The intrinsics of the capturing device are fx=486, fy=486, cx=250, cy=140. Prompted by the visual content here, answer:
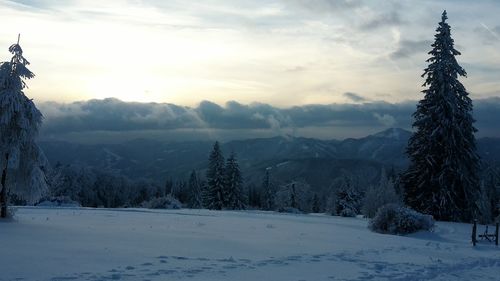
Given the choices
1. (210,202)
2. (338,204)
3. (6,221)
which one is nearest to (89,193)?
(210,202)

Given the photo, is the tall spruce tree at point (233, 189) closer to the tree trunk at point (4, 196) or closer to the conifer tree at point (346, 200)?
the conifer tree at point (346, 200)

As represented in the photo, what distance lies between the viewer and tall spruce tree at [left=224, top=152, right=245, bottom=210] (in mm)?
68625

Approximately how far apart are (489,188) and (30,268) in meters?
116

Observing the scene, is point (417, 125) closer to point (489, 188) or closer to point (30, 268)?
point (30, 268)

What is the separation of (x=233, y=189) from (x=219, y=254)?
54219 mm

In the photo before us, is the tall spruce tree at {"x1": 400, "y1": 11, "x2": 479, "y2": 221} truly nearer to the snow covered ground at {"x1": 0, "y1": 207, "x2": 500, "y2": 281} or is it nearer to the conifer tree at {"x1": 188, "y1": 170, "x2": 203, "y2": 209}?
the snow covered ground at {"x1": 0, "y1": 207, "x2": 500, "y2": 281}

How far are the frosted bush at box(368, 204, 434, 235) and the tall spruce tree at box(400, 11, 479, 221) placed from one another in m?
9.31

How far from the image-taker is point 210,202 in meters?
68.9

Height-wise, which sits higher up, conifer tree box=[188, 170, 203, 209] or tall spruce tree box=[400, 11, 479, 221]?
tall spruce tree box=[400, 11, 479, 221]

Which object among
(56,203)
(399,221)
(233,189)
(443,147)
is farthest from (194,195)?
(399,221)

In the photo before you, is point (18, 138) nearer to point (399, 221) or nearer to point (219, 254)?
point (219, 254)

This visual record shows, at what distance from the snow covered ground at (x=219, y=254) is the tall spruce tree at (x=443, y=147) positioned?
11742 mm

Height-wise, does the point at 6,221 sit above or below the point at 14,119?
below

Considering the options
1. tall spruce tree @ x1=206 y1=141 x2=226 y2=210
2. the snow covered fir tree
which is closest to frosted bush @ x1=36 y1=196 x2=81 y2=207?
the snow covered fir tree
